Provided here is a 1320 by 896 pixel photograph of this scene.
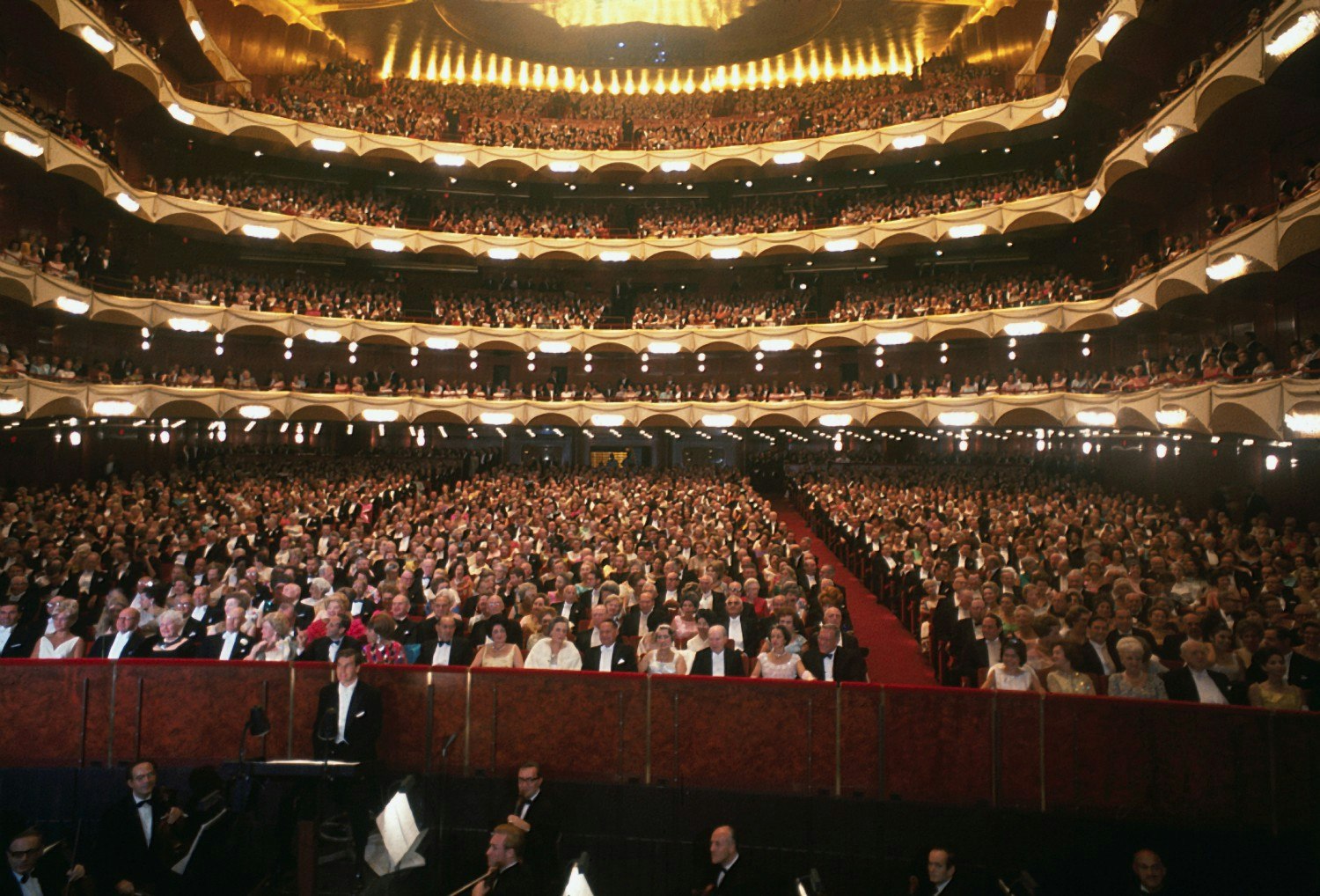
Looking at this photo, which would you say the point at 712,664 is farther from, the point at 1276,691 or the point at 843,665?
the point at 1276,691

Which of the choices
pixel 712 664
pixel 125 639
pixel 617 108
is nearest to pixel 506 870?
pixel 712 664

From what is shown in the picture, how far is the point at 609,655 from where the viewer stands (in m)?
7.29

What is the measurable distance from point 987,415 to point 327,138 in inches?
1012

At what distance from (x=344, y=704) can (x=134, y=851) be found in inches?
59.7

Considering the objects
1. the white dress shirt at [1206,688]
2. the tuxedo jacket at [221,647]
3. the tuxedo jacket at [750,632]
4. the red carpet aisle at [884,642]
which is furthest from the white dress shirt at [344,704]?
the white dress shirt at [1206,688]

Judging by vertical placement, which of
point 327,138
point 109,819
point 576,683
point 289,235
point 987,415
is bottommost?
point 109,819

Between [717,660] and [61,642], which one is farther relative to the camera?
[717,660]

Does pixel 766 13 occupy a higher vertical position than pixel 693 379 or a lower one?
higher

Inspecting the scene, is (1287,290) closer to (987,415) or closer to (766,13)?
(987,415)

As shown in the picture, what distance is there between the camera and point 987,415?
86.4 ft

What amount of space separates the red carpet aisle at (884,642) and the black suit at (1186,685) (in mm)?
2631

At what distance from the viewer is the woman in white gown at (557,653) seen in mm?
6984

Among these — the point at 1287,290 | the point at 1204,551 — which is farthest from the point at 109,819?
the point at 1287,290

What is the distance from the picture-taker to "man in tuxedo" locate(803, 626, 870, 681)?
7219 mm
